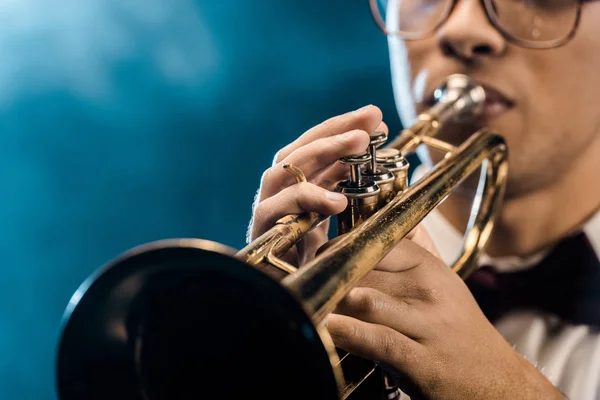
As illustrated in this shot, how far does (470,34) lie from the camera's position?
47.5 inches

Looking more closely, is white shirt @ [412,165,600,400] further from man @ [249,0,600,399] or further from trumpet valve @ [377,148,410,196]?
trumpet valve @ [377,148,410,196]

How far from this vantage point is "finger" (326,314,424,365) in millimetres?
699

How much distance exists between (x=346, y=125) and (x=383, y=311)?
0.30m

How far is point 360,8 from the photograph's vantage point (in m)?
1.82

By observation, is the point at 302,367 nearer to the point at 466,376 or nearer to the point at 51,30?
the point at 466,376

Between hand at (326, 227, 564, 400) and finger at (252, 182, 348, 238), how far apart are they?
97 millimetres

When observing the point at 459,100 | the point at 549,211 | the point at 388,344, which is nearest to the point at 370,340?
the point at 388,344

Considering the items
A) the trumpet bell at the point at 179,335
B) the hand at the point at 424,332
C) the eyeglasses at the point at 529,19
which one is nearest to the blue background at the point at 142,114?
the eyeglasses at the point at 529,19

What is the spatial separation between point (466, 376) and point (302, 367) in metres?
0.32

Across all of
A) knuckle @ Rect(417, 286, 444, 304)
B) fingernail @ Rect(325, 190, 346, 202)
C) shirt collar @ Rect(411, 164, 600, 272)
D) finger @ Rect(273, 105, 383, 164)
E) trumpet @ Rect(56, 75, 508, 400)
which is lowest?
shirt collar @ Rect(411, 164, 600, 272)

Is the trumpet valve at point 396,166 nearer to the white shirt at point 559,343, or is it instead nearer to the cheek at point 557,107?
the cheek at point 557,107

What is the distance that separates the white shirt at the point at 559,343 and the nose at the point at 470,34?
420 mm

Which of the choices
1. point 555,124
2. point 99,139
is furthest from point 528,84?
point 99,139

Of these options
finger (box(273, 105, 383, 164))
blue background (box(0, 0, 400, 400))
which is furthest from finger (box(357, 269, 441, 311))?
blue background (box(0, 0, 400, 400))
